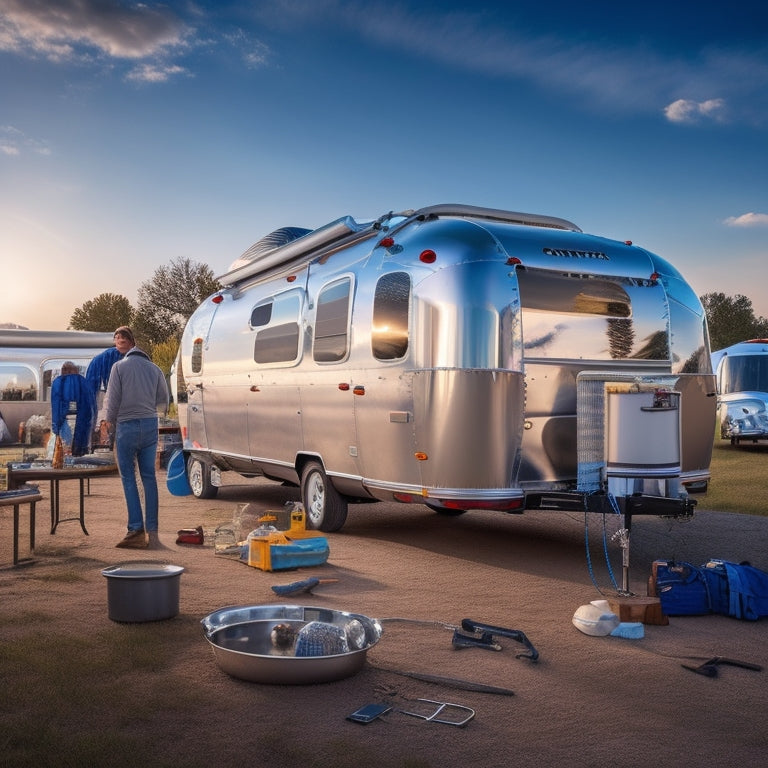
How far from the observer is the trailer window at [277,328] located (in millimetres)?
10117

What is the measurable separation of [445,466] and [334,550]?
1833 millimetres

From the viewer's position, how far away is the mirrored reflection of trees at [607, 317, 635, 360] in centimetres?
811

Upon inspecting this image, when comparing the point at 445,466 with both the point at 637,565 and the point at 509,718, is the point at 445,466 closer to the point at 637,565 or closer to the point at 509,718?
the point at 637,565

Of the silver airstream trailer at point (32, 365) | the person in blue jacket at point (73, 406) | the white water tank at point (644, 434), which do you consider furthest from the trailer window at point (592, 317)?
the silver airstream trailer at point (32, 365)

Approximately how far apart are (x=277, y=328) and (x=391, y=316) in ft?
8.65

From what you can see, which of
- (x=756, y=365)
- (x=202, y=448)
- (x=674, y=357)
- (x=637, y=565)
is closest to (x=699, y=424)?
(x=674, y=357)

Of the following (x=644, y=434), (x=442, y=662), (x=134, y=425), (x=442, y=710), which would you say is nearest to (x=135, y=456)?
(x=134, y=425)

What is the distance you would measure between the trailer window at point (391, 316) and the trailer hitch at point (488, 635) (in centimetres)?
295

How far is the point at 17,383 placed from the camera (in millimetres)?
22516

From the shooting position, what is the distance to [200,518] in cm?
1117

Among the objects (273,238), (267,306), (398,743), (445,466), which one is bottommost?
(398,743)

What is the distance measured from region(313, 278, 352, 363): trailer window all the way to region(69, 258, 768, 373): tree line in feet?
72.5

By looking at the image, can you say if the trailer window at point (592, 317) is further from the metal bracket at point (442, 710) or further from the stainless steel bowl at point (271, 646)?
the metal bracket at point (442, 710)

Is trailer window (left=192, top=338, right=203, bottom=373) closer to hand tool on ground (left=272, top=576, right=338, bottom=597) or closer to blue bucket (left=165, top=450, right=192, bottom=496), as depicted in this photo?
blue bucket (left=165, top=450, right=192, bottom=496)
